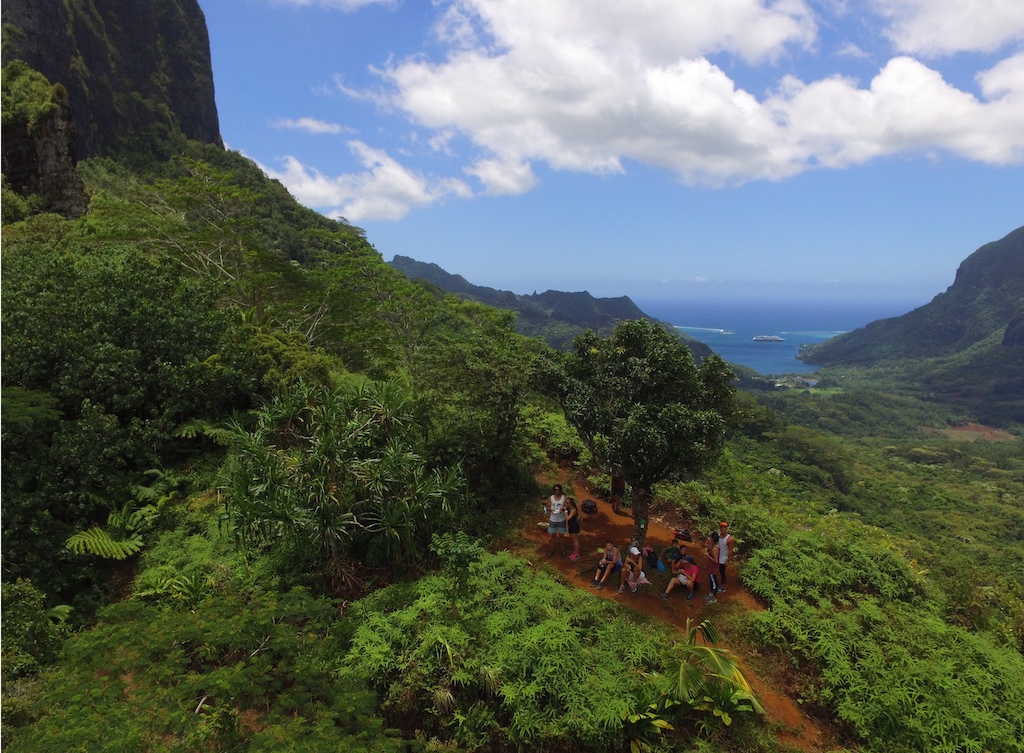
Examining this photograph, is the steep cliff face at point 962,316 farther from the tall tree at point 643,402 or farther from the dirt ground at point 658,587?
the tall tree at point 643,402

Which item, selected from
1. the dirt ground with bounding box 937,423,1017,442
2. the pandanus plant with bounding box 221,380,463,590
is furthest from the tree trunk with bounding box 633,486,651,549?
the dirt ground with bounding box 937,423,1017,442

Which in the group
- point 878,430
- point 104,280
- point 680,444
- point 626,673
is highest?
point 104,280

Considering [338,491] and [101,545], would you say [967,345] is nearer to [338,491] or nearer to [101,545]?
[338,491]

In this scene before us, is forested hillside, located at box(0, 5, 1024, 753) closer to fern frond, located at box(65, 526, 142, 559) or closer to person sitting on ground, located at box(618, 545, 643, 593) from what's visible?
fern frond, located at box(65, 526, 142, 559)

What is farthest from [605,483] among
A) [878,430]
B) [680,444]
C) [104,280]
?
[878,430]

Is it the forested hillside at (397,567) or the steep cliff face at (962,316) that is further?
the steep cliff face at (962,316)

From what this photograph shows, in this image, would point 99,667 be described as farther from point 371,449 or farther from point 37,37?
point 37,37

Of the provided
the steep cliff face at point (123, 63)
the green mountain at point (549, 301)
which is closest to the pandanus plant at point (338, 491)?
the steep cliff face at point (123, 63)
